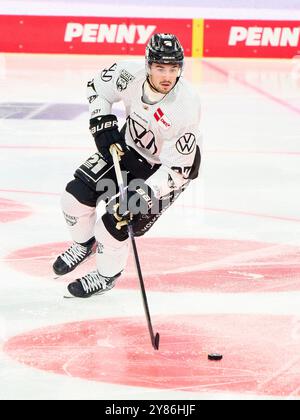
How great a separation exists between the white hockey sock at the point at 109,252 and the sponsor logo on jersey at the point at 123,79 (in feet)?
2.15

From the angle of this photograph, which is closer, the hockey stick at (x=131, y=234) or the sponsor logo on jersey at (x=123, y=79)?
the hockey stick at (x=131, y=234)

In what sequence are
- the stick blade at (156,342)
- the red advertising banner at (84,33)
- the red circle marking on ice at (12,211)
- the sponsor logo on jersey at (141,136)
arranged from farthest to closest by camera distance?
1. the red advertising banner at (84,33)
2. the red circle marking on ice at (12,211)
3. the sponsor logo on jersey at (141,136)
4. the stick blade at (156,342)

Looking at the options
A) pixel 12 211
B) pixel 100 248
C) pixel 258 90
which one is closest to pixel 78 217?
pixel 100 248

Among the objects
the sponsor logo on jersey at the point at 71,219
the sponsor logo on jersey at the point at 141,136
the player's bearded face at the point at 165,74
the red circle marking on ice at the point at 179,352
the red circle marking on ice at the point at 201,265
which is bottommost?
the red circle marking on ice at the point at 201,265

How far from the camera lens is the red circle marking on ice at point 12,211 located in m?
6.41

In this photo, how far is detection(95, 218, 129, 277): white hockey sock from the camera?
4.83 m

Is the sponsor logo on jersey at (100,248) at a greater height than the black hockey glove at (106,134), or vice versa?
the black hockey glove at (106,134)

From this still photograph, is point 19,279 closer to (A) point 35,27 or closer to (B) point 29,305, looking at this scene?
(B) point 29,305

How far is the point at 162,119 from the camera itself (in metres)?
4.75

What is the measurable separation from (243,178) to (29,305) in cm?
333

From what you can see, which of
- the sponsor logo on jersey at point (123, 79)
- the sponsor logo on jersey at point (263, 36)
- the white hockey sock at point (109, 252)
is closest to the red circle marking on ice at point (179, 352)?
the white hockey sock at point (109, 252)

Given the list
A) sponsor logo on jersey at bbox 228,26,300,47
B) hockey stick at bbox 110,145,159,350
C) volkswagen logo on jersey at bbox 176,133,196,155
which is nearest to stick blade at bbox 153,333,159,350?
hockey stick at bbox 110,145,159,350

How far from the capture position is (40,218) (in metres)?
6.44

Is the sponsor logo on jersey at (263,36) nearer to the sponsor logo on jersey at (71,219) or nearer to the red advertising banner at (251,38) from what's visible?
the red advertising banner at (251,38)
